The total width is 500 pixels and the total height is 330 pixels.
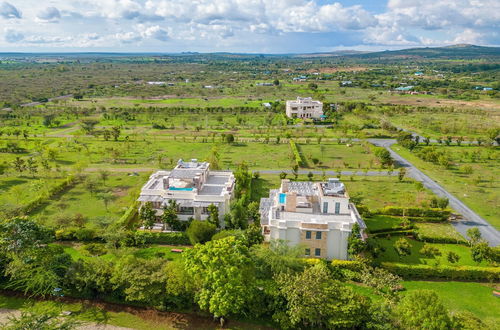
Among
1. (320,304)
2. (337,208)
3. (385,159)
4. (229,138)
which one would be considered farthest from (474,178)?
(320,304)

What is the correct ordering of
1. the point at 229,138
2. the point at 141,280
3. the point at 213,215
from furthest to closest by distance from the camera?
the point at 229,138 < the point at 213,215 < the point at 141,280

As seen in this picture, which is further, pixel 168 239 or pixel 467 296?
pixel 168 239

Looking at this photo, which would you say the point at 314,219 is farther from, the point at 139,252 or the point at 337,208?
the point at 139,252

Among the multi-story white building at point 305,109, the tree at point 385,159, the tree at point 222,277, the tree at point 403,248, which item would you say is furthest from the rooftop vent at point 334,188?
the multi-story white building at point 305,109

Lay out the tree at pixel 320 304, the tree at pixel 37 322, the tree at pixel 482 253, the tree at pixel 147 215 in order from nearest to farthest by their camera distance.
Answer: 1. the tree at pixel 37 322
2. the tree at pixel 320 304
3. the tree at pixel 482 253
4. the tree at pixel 147 215

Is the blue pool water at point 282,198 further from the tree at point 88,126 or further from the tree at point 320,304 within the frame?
the tree at point 88,126

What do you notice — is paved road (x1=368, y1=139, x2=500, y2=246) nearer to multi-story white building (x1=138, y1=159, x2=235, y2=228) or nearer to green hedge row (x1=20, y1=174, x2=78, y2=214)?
multi-story white building (x1=138, y1=159, x2=235, y2=228)

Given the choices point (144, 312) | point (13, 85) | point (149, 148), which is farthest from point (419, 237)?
point (13, 85)
